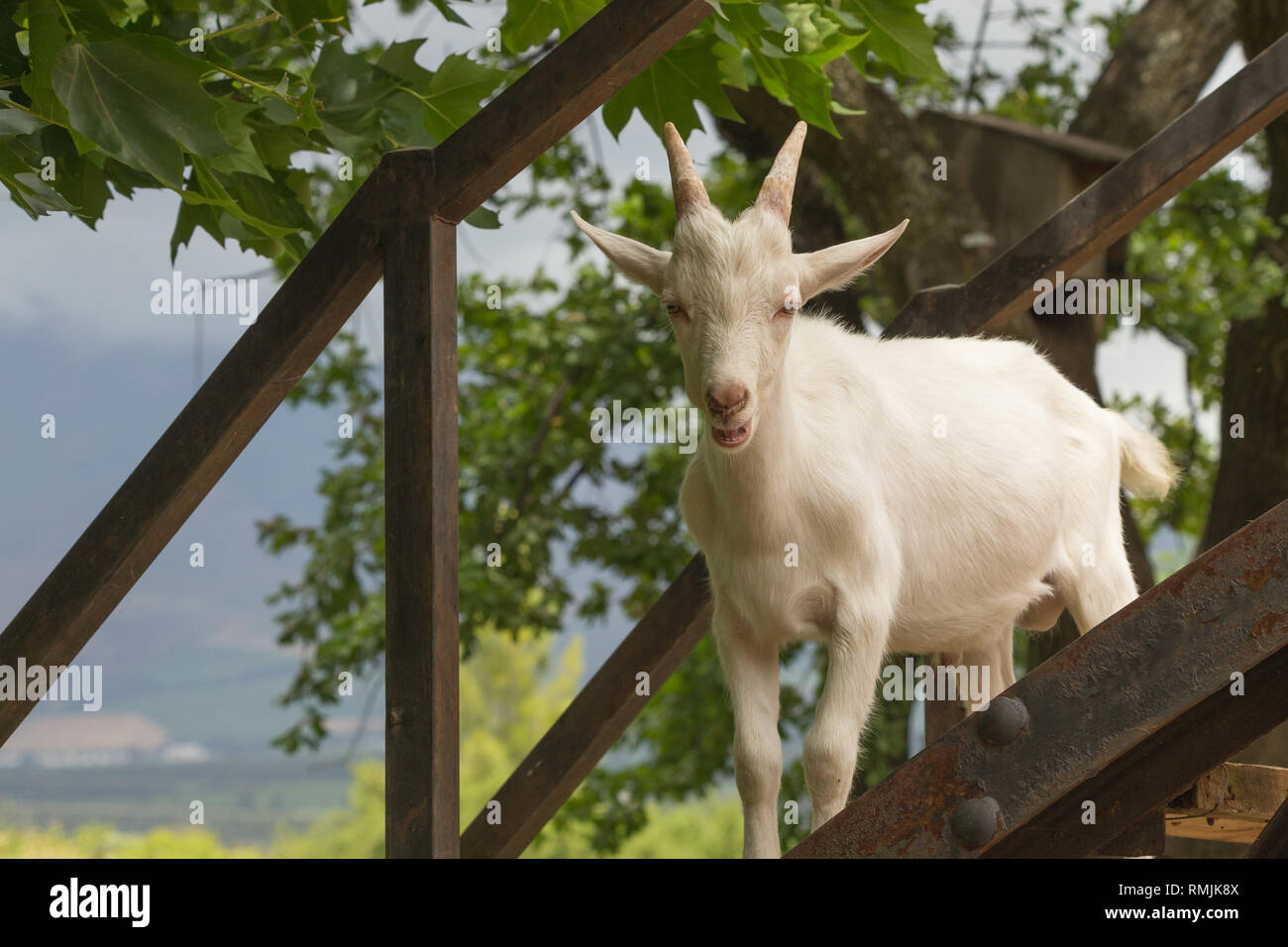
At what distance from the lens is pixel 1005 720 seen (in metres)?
2.65

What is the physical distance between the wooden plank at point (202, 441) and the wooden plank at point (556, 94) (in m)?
0.22

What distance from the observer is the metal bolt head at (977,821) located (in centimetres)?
263

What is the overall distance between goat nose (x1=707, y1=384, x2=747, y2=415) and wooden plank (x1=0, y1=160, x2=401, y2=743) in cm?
93

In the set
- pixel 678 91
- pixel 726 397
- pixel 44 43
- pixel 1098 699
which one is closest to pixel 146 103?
pixel 44 43

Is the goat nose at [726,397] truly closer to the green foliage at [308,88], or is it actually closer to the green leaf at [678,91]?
the green foliage at [308,88]

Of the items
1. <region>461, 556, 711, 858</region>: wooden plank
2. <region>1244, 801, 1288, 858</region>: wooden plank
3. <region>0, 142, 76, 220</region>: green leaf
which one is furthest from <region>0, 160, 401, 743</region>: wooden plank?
<region>1244, 801, 1288, 858</region>: wooden plank

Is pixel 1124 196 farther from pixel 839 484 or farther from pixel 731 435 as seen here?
pixel 731 435

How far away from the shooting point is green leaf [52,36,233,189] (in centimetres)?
321

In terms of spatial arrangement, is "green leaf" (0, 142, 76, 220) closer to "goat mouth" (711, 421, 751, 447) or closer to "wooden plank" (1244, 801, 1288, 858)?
"goat mouth" (711, 421, 751, 447)
